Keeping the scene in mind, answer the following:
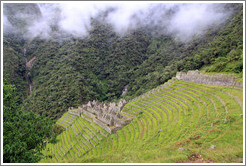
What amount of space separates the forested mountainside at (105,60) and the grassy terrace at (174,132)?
42.5 ft

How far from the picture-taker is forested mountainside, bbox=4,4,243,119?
1876 inches

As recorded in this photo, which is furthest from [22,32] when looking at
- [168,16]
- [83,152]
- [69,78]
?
[83,152]

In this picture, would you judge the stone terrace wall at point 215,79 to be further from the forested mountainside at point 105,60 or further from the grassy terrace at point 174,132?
the forested mountainside at point 105,60

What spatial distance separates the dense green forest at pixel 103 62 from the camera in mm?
43875

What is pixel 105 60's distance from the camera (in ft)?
310

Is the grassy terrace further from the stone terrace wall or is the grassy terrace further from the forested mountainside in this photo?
the forested mountainside

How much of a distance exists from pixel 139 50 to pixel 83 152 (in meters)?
80.4

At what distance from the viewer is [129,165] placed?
6.41 m

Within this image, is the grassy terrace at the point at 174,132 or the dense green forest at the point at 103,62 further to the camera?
the dense green forest at the point at 103,62

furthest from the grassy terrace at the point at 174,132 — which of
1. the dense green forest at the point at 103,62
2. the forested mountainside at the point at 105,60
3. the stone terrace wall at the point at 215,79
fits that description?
the forested mountainside at the point at 105,60

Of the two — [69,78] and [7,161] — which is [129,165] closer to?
[7,161]

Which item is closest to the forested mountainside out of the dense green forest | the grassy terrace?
the dense green forest

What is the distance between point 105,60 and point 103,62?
222cm

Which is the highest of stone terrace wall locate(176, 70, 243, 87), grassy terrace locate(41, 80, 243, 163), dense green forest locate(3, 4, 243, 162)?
dense green forest locate(3, 4, 243, 162)
